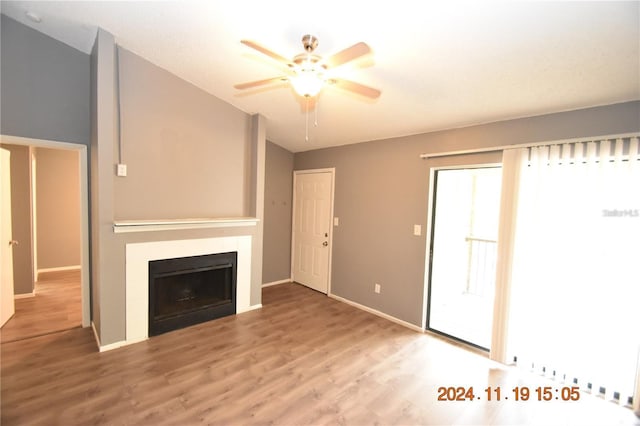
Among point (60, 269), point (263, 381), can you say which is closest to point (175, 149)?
point (263, 381)

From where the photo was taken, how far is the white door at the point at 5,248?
3.11m

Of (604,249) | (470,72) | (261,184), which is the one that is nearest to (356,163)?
(261,184)

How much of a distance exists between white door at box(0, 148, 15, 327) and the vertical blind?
5.30 metres

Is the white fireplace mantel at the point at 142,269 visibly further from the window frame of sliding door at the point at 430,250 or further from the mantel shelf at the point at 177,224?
the window frame of sliding door at the point at 430,250

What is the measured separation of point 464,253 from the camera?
482 centimetres

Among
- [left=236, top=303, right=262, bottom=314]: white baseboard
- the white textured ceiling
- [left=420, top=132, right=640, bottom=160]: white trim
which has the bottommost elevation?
[left=236, top=303, right=262, bottom=314]: white baseboard

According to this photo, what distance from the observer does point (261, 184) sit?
393cm

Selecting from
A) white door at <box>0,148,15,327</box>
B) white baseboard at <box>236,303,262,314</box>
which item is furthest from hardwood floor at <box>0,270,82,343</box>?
white baseboard at <box>236,303,262,314</box>

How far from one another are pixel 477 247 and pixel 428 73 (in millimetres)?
3512

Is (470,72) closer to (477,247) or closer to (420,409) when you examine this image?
(420,409)

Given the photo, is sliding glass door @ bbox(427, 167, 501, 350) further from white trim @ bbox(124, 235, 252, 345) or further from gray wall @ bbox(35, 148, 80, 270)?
gray wall @ bbox(35, 148, 80, 270)

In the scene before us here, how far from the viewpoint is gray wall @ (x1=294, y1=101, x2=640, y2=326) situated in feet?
9.30

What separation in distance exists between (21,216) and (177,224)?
2.71 m
